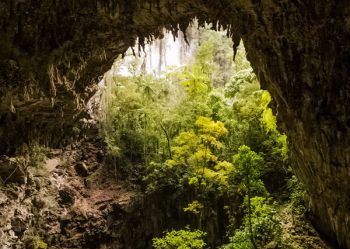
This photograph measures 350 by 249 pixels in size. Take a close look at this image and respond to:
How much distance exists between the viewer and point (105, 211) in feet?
41.3

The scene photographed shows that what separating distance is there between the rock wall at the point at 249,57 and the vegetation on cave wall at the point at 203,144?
2.61 meters

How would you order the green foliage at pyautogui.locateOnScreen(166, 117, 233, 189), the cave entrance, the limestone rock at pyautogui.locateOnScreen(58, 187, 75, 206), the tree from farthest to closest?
1. the limestone rock at pyautogui.locateOnScreen(58, 187, 75, 206)
2. the cave entrance
3. the green foliage at pyautogui.locateOnScreen(166, 117, 233, 189)
4. the tree

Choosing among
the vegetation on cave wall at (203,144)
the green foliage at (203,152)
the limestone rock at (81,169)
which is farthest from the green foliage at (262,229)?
the limestone rock at (81,169)

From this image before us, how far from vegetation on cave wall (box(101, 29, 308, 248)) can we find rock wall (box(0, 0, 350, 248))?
261 cm

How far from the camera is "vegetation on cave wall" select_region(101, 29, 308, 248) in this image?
10.4 m

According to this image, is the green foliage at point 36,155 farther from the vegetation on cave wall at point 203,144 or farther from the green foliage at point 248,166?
the green foliage at point 248,166

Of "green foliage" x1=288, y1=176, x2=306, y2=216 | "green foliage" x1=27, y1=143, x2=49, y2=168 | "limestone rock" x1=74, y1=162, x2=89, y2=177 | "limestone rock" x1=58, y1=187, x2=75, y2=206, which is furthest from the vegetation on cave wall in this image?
"green foliage" x1=27, y1=143, x2=49, y2=168

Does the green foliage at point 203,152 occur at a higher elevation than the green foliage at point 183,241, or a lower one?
higher

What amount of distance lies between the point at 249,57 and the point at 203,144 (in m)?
5.10

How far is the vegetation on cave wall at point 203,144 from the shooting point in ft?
34.0

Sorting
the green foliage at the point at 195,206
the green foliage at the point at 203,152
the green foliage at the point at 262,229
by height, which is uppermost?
the green foliage at the point at 203,152

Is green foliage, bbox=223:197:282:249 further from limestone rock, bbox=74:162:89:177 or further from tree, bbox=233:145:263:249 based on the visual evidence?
limestone rock, bbox=74:162:89:177

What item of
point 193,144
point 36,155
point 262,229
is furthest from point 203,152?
point 36,155

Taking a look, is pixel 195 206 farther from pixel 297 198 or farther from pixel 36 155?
pixel 36 155
